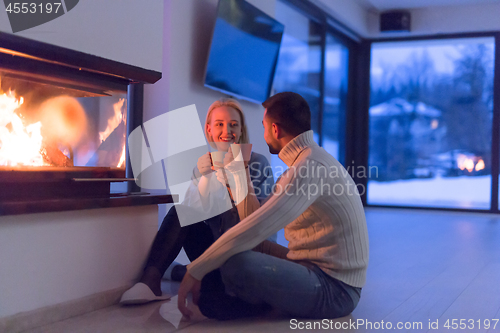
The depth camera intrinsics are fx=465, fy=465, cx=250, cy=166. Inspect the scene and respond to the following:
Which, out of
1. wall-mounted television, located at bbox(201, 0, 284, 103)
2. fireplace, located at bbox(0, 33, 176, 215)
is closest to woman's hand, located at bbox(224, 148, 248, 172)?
fireplace, located at bbox(0, 33, 176, 215)

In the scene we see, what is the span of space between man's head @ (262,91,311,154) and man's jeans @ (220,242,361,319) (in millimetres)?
414

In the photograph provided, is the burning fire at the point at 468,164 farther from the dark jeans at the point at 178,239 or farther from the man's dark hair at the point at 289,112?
the man's dark hair at the point at 289,112

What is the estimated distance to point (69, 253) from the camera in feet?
5.48

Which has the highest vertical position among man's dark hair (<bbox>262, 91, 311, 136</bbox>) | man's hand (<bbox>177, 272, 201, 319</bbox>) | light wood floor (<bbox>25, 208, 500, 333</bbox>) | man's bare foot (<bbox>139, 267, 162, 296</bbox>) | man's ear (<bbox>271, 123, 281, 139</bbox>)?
man's dark hair (<bbox>262, 91, 311, 136</bbox>)

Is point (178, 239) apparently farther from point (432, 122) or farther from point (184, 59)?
point (432, 122)

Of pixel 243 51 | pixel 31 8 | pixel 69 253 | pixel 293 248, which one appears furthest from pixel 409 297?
pixel 243 51

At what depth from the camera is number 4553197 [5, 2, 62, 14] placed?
1448 mm

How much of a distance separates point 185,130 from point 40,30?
1382 mm

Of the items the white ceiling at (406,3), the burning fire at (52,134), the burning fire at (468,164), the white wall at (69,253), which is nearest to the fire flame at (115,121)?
the burning fire at (52,134)

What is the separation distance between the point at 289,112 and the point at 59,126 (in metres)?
0.88

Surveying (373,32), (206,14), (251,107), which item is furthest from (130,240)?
(373,32)

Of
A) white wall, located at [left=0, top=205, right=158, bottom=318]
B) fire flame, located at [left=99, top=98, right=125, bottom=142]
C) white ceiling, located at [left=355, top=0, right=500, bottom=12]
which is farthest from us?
white ceiling, located at [left=355, top=0, right=500, bottom=12]

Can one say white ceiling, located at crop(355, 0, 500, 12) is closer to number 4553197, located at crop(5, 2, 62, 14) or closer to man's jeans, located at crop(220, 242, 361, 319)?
number 4553197, located at crop(5, 2, 62, 14)

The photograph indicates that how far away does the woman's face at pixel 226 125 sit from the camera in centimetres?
218
